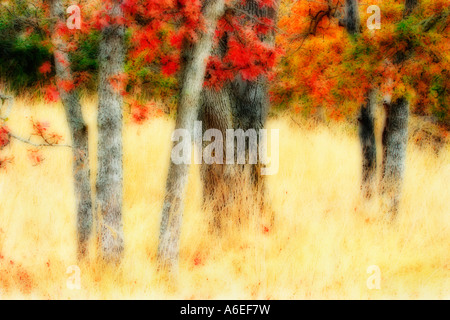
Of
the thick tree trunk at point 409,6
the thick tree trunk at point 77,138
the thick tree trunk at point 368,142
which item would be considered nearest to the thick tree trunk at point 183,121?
the thick tree trunk at point 77,138

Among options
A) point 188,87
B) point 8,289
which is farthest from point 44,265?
point 188,87

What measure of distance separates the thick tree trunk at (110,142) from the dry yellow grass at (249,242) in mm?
352

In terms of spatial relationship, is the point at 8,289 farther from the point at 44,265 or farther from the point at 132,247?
the point at 132,247

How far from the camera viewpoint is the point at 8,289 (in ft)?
20.6

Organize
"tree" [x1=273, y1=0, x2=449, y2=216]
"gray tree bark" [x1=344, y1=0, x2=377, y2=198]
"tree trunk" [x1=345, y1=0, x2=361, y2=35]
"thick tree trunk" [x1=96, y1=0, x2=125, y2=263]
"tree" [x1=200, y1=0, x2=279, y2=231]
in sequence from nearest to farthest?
"thick tree trunk" [x1=96, y1=0, x2=125, y2=263] < "tree" [x1=200, y1=0, x2=279, y2=231] < "tree" [x1=273, y1=0, x2=449, y2=216] < "tree trunk" [x1=345, y1=0, x2=361, y2=35] < "gray tree bark" [x1=344, y1=0, x2=377, y2=198]

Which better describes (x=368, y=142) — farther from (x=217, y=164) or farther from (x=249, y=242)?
(x=249, y=242)

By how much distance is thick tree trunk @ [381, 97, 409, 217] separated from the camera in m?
8.94

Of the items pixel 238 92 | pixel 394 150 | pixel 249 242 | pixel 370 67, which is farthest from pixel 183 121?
pixel 394 150

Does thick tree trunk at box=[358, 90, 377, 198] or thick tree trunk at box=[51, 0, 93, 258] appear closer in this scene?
thick tree trunk at box=[51, 0, 93, 258]

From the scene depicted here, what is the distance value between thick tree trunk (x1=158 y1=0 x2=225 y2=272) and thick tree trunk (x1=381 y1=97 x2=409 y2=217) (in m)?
3.80

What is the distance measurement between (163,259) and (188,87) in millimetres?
1926

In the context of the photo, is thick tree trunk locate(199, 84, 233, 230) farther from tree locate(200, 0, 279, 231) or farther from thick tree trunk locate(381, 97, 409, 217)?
thick tree trunk locate(381, 97, 409, 217)

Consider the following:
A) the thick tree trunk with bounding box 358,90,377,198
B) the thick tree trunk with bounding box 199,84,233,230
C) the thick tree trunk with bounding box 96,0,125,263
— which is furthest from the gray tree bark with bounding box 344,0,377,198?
the thick tree trunk with bounding box 96,0,125,263

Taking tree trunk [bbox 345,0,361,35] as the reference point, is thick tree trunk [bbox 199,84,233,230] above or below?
below
